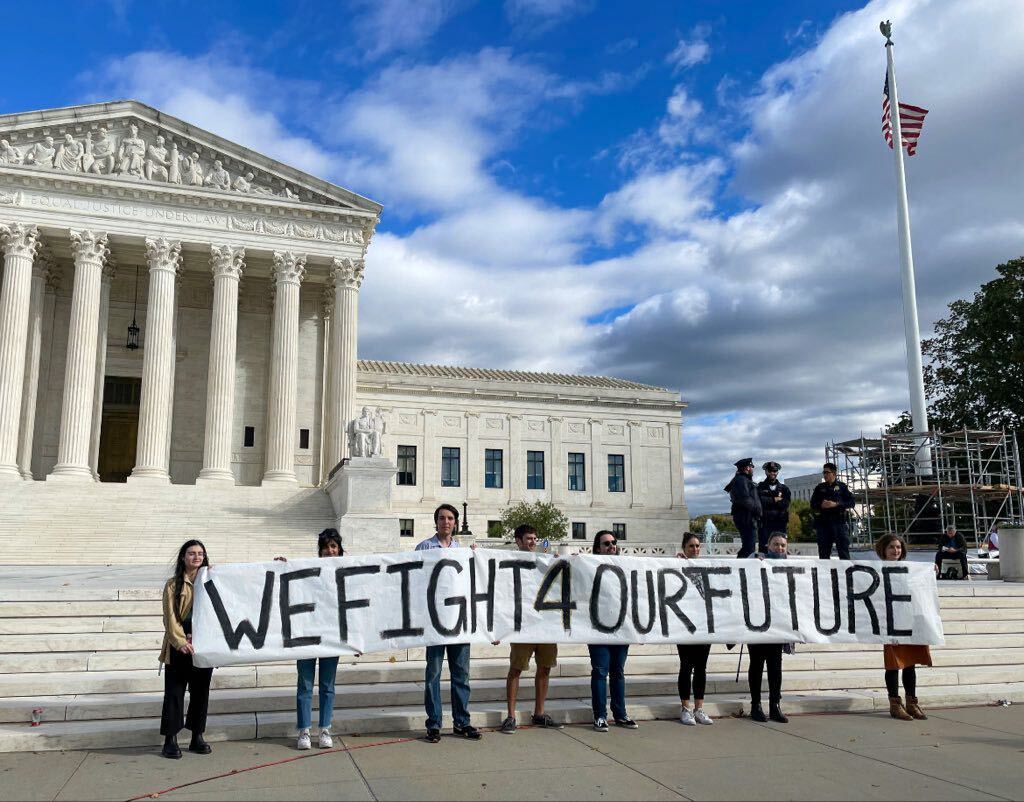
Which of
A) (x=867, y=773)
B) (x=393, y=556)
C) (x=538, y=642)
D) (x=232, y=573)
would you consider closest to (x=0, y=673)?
(x=232, y=573)

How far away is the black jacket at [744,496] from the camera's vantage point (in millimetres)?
13047

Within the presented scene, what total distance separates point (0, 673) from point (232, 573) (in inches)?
135

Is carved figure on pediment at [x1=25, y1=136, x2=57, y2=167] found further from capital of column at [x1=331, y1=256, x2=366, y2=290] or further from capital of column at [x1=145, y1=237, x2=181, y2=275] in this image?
capital of column at [x1=331, y1=256, x2=366, y2=290]

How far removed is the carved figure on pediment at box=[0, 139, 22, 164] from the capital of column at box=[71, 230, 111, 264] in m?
3.69

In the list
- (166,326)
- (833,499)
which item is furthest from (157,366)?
(833,499)

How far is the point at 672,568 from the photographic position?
9.05 meters

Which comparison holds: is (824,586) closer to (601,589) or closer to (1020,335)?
(601,589)

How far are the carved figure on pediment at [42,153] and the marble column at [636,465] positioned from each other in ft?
113

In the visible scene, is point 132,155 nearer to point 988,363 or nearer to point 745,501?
point 745,501

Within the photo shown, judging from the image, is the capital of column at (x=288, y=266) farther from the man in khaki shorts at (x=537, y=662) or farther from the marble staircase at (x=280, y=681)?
the man in khaki shorts at (x=537, y=662)

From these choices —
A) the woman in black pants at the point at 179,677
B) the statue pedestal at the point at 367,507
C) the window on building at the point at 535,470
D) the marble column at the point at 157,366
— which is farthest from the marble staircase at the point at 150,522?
the window on building at the point at 535,470

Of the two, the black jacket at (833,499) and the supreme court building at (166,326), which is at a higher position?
the supreme court building at (166,326)

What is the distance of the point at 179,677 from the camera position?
7.02 metres

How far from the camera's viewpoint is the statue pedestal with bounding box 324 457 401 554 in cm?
2391
